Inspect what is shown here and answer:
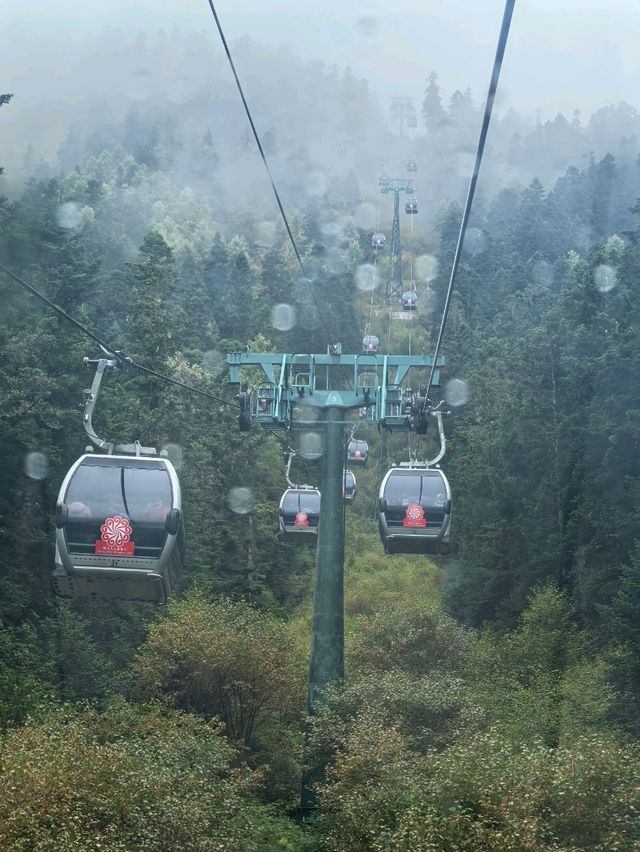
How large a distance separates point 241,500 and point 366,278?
74558 mm

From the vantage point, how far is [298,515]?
3406cm

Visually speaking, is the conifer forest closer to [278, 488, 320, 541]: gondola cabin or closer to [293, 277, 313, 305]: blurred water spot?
[278, 488, 320, 541]: gondola cabin

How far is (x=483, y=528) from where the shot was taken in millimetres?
47969

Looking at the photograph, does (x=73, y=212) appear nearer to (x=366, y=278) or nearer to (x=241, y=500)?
(x=366, y=278)

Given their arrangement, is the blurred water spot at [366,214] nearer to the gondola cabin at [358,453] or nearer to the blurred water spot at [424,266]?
the blurred water spot at [424,266]

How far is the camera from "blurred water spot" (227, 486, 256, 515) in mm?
51469

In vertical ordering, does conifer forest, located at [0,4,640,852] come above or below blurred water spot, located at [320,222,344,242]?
below

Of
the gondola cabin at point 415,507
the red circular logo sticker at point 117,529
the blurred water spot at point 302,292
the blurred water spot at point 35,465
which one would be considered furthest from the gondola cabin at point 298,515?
the blurred water spot at point 302,292

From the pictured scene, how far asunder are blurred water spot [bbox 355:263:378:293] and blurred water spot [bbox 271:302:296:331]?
29757 mm

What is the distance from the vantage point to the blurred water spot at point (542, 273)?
86.4 m

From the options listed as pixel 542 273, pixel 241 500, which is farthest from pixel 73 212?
pixel 241 500

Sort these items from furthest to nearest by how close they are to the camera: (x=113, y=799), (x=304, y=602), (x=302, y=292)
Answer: (x=302, y=292), (x=304, y=602), (x=113, y=799)

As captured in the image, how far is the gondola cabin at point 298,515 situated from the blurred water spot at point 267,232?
314 ft

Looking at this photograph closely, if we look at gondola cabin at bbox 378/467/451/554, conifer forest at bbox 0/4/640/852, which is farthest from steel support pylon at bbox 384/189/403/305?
gondola cabin at bbox 378/467/451/554
